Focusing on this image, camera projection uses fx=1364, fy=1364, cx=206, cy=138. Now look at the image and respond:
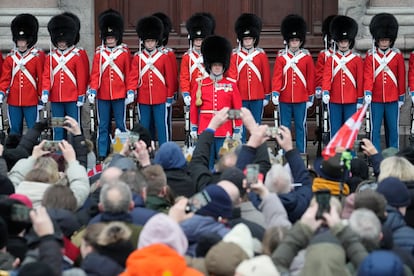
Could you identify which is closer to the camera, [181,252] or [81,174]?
[181,252]

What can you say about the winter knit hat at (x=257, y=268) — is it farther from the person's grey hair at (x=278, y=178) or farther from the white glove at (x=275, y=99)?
the white glove at (x=275, y=99)

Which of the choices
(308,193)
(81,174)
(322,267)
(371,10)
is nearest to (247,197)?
(308,193)

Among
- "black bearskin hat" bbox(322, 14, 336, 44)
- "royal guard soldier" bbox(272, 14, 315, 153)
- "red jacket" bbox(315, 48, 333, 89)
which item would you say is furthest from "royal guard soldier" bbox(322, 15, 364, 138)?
"black bearskin hat" bbox(322, 14, 336, 44)

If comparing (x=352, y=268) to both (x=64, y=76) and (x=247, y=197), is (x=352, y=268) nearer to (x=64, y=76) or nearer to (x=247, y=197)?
(x=247, y=197)

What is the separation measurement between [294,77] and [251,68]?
0.44m

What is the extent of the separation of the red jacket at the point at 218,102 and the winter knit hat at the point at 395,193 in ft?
15.8

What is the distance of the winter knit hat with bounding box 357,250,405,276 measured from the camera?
571 centimetres

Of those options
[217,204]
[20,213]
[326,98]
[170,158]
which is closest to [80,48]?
[326,98]

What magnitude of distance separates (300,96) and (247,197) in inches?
241

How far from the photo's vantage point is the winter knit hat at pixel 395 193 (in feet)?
24.3

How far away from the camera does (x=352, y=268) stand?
6.38m

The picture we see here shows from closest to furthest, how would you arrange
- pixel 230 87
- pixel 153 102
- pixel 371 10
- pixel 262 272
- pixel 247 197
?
pixel 262 272 → pixel 247 197 → pixel 230 87 → pixel 153 102 → pixel 371 10

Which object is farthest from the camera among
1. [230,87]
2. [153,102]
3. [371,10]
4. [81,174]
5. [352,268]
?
[371,10]

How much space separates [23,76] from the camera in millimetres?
13648
